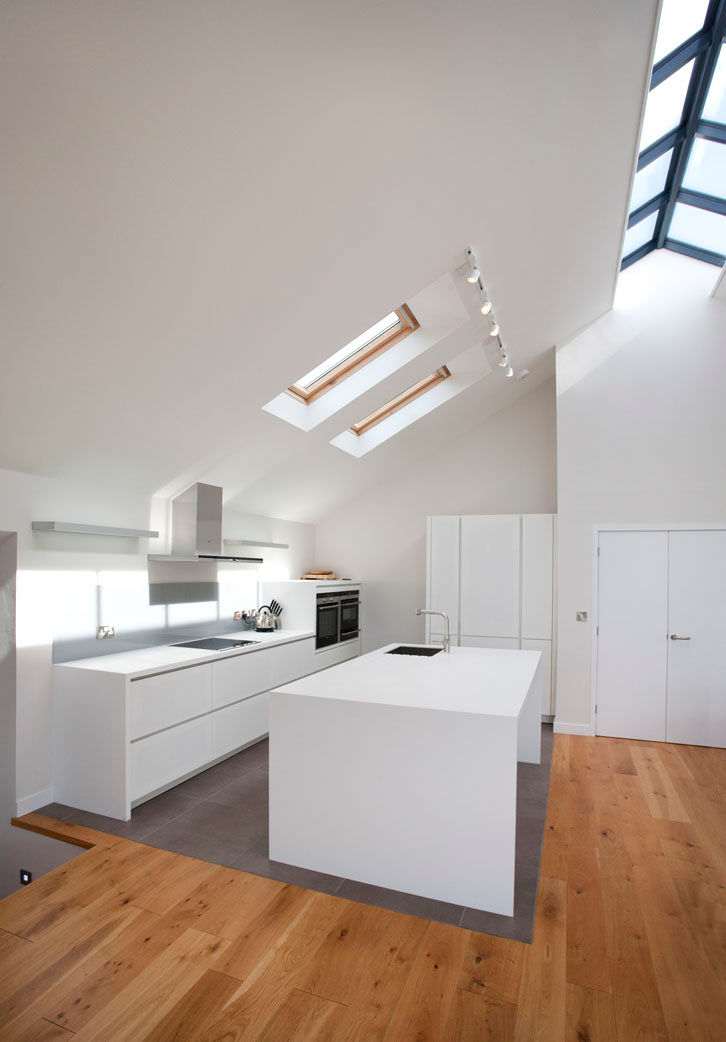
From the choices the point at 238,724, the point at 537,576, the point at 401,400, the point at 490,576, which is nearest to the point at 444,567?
the point at 490,576

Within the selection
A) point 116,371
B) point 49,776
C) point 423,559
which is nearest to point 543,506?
point 423,559

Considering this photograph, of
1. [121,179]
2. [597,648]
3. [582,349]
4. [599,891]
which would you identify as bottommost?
[599,891]

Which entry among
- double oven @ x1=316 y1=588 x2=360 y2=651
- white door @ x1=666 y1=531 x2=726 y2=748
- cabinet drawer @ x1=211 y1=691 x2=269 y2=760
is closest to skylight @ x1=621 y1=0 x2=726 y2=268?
white door @ x1=666 y1=531 x2=726 y2=748

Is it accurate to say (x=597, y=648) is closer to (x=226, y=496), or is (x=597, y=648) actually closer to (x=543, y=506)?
(x=543, y=506)

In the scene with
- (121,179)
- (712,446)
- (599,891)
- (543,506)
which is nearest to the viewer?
(121,179)

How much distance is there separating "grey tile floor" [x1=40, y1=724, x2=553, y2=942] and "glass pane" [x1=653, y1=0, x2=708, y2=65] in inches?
156

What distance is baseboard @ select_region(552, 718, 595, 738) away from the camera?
5016 millimetres

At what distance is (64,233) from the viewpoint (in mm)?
2107

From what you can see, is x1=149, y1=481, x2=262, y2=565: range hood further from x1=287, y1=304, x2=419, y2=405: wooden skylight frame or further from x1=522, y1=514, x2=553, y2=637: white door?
x1=522, y1=514, x2=553, y2=637: white door

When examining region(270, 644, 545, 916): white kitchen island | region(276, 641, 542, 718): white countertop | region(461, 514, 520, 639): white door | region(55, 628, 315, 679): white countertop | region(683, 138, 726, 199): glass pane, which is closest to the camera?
region(270, 644, 545, 916): white kitchen island

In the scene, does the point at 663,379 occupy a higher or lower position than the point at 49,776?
higher

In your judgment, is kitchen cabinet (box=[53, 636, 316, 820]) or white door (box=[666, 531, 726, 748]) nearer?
kitchen cabinet (box=[53, 636, 316, 820])

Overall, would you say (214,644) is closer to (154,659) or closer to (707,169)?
(154,659)

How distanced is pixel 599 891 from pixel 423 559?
4.20 m
